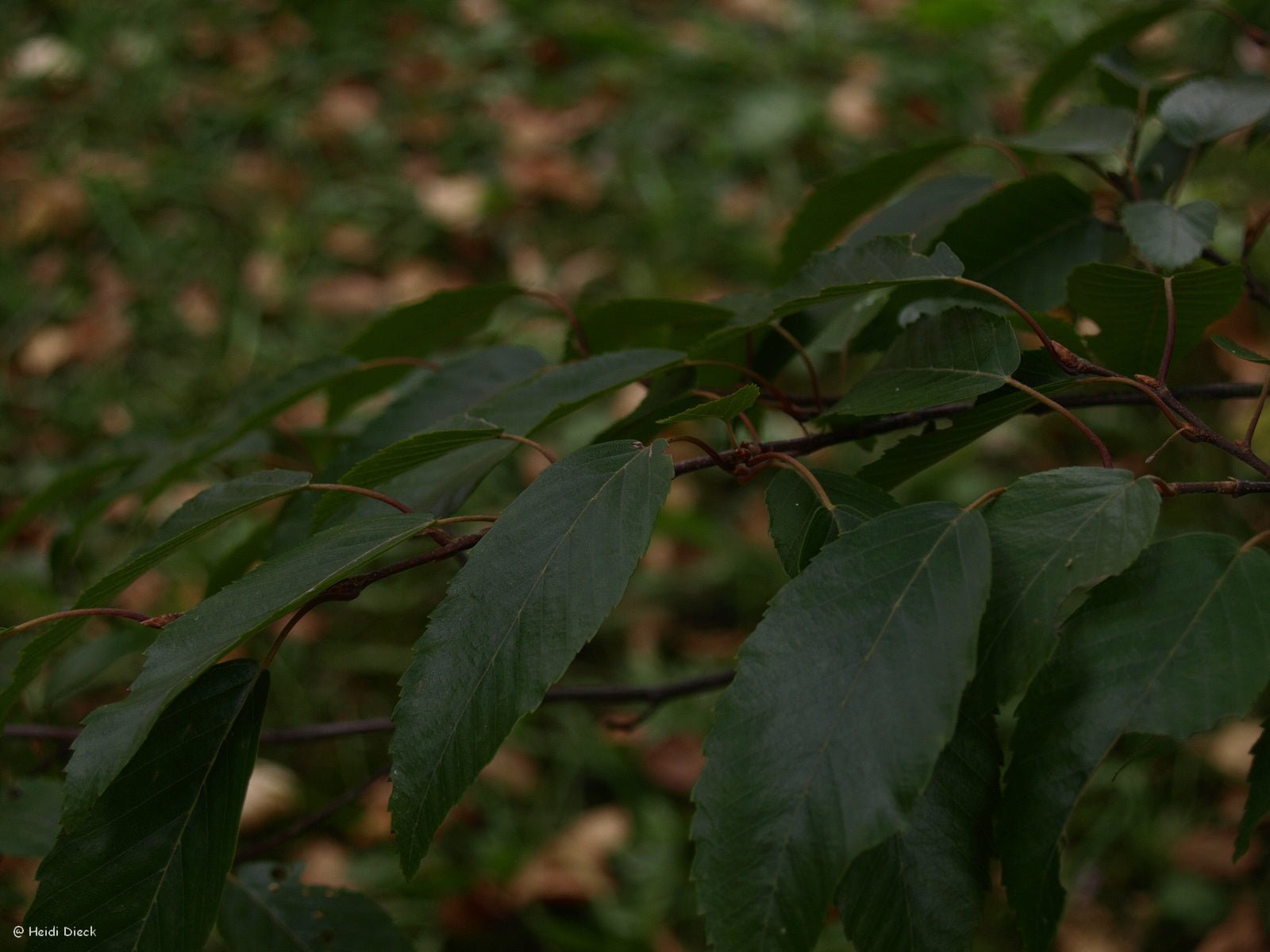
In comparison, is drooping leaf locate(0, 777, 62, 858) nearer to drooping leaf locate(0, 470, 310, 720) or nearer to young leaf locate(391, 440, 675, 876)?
drooping leaf locate(0, 470, 310, 720)

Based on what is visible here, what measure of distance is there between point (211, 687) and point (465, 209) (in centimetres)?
190

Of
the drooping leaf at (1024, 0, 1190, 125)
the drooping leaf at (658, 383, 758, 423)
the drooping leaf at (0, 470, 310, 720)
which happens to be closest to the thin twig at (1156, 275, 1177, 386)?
the drooping leaf at (658, 383, 758, 423)

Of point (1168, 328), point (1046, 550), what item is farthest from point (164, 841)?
point (1168, 328)

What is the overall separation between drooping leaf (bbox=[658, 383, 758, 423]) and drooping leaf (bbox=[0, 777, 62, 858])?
22.3 inches

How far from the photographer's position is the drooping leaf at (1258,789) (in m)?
0.44

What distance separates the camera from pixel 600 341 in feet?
2.50

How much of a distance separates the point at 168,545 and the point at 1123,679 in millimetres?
429

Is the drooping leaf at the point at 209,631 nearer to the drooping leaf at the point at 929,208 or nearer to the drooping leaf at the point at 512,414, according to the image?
the drooping leaf at the point at 512,414

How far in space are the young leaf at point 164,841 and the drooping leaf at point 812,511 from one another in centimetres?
27

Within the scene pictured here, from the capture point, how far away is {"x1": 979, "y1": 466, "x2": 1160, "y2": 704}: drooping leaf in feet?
1.44

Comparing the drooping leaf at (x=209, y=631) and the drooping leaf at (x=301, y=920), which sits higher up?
the drooping leaf at (x=209, y=631)

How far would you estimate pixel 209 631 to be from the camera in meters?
0.47

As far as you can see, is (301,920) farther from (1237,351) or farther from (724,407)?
(1237,351)

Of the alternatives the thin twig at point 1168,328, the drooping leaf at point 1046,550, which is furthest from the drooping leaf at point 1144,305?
the drooping leaf at point 1046,550
